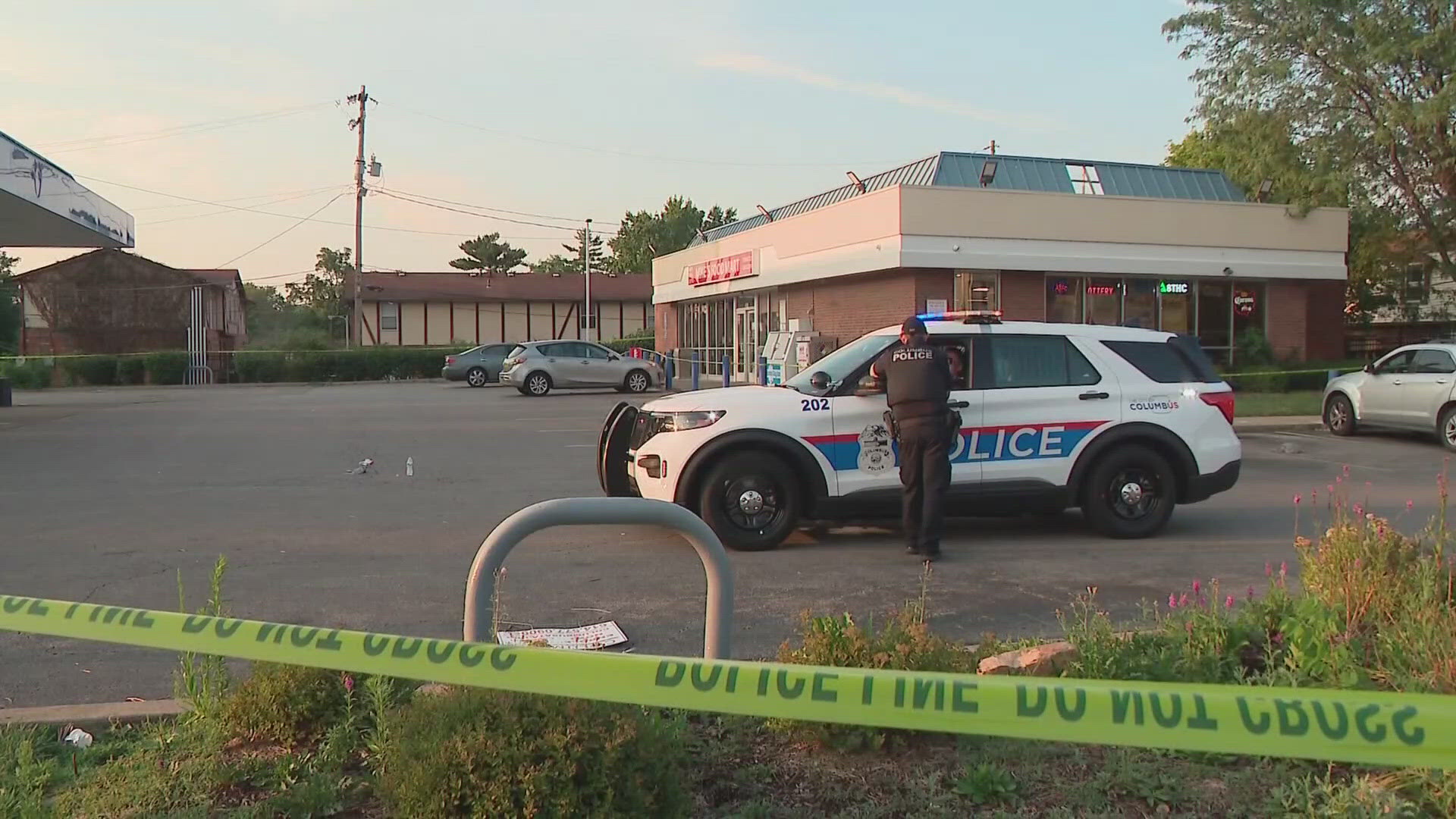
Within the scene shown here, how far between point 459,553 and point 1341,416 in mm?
15559

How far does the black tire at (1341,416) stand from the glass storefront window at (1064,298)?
873 cm

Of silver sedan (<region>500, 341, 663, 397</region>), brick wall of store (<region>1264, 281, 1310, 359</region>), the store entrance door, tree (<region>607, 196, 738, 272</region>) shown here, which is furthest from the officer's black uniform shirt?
tree (<region>607, 196, 738, 272</region>)

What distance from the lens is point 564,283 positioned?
7162 cm

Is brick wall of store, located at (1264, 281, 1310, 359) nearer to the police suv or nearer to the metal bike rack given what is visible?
the police suv

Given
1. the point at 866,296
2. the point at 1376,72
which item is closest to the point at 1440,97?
the point at 1376,72

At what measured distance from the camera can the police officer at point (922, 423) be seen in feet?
25.8

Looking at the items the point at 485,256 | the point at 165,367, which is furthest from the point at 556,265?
the point at 165,367

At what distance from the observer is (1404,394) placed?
16781mm

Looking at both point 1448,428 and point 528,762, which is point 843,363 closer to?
point 528,762

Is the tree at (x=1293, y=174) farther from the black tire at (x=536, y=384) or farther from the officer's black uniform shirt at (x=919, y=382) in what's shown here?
the officer's black uniform shirt at (x=919, y=382)

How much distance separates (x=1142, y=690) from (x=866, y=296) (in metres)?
26.0

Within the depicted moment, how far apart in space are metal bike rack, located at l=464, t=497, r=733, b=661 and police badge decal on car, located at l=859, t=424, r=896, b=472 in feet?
16.0

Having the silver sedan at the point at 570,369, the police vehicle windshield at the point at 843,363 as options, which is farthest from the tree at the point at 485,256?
the police vehicle windshield at the point at 843,363

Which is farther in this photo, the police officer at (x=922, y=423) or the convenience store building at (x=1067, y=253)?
the convenience store building at (x=1067, y=253)
